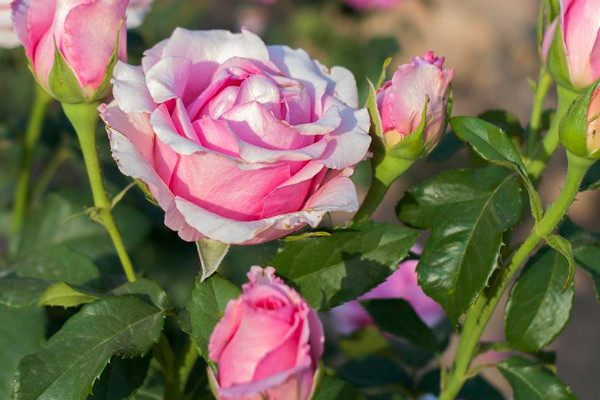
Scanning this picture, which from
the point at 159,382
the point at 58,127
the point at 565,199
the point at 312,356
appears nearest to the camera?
the point at 312,356

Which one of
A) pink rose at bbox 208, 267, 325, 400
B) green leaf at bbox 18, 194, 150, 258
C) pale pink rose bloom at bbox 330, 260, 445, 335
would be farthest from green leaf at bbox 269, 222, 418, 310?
pale pink rose bloom at bbox 330, 260, 445, 335

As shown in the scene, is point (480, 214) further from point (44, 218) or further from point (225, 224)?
point (44, 218)

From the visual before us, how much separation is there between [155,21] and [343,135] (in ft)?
4.30

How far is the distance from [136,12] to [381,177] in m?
0.52

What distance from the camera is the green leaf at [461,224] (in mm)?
689

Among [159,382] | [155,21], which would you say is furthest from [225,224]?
[155,21]

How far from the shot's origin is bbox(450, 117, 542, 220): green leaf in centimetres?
68

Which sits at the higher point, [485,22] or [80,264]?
[80,264]

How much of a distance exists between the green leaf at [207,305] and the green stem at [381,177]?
140 millimetres

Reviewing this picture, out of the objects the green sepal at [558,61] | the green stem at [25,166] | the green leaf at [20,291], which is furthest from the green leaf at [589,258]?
the green stem at [25,166]

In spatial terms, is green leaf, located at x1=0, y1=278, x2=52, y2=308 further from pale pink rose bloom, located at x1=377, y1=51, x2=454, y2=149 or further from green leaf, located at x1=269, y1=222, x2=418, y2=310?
pale pink rose bloom, located at x1=377, y1=51, x2=454, y2=149

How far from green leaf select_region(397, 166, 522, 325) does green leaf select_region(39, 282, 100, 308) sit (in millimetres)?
281

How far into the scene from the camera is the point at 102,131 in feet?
4.11

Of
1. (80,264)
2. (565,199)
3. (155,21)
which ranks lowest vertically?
(155,21)
